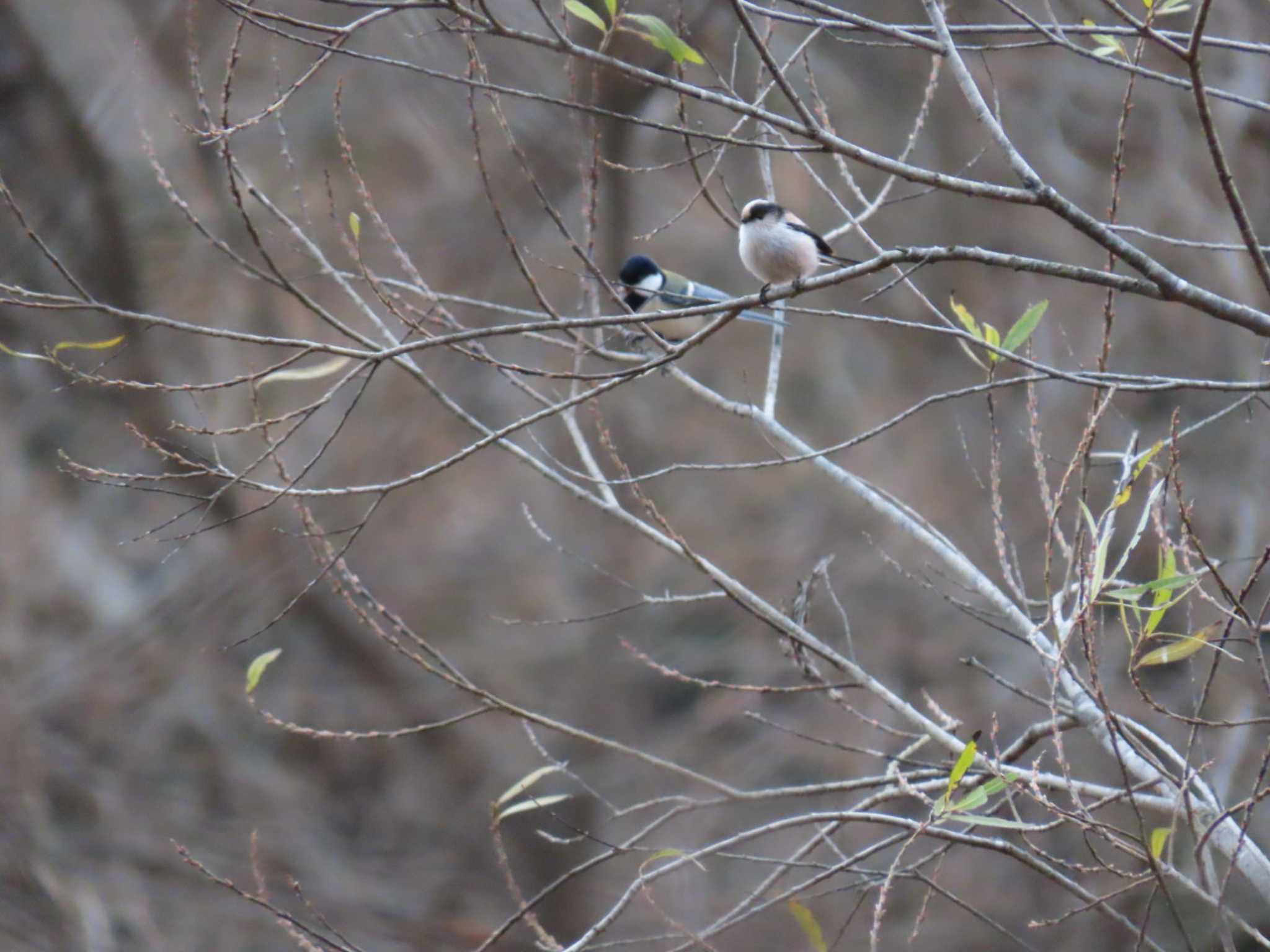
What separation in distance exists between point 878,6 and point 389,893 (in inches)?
191

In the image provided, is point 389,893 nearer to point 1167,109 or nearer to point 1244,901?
point 1244,901

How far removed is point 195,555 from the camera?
6.36 m

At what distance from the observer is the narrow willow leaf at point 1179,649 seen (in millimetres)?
1466

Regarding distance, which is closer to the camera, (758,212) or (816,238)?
(816,238)

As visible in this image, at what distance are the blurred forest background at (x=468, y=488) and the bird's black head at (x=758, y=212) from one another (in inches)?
88.8

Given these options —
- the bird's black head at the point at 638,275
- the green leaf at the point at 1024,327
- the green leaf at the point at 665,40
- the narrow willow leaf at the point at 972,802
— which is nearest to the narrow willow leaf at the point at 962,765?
the narrow willow leaf at the point at 972,802

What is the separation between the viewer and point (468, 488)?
666cm

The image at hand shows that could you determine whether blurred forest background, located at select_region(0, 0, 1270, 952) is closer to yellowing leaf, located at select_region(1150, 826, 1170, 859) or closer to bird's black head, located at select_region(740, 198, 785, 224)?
bird's black head, located at select_region(740, 198, 785, 224)

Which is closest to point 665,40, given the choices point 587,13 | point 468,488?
point 587,13

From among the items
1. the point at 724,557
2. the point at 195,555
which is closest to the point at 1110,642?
the point at 724,557

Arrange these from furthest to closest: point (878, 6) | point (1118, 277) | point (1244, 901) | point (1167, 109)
Answer: point (878, 6) < point (1167, 109) < point (1244, 901) < point (1118, 277)

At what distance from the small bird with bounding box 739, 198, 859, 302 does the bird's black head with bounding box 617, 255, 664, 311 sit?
4.89ft

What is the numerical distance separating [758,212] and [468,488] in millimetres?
4105

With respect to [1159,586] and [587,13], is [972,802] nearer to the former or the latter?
[1159,586]
